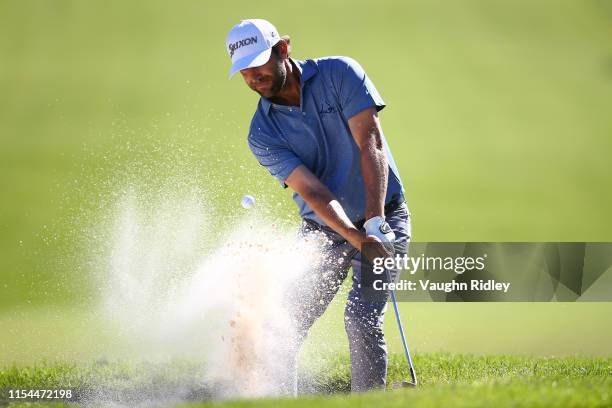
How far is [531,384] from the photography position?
3.35 metres

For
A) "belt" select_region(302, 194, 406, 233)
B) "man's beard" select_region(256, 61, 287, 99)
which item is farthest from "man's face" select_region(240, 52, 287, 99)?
"belt" select_region(302, 194, 406, 233)

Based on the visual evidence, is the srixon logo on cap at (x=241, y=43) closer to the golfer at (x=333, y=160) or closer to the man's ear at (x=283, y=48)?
the golfer at (x=333, y=160)

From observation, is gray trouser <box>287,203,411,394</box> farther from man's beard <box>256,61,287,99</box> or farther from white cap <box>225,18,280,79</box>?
white cap <box>225,18,280,79</box>

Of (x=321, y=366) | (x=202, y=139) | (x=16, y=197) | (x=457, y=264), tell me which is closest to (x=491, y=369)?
(x=321, y=366)

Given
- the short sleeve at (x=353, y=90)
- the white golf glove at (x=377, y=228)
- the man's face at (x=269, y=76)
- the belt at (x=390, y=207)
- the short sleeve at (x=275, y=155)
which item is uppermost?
the man's face at (x=269, y=76)

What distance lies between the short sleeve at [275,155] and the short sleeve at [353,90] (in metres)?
0.33

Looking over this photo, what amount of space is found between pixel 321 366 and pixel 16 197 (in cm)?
358

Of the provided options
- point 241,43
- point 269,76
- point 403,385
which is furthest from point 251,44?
point 403,385

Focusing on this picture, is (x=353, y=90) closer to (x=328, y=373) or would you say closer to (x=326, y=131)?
(x=326, y=131)

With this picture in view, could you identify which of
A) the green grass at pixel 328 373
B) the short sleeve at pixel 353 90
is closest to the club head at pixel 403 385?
the green grass at pixel 328 373

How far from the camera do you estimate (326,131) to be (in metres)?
3.89

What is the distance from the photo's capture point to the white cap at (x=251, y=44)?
3686mm

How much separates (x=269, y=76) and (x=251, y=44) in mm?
159

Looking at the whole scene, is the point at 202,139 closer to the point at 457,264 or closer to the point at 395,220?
the point at 457,264
